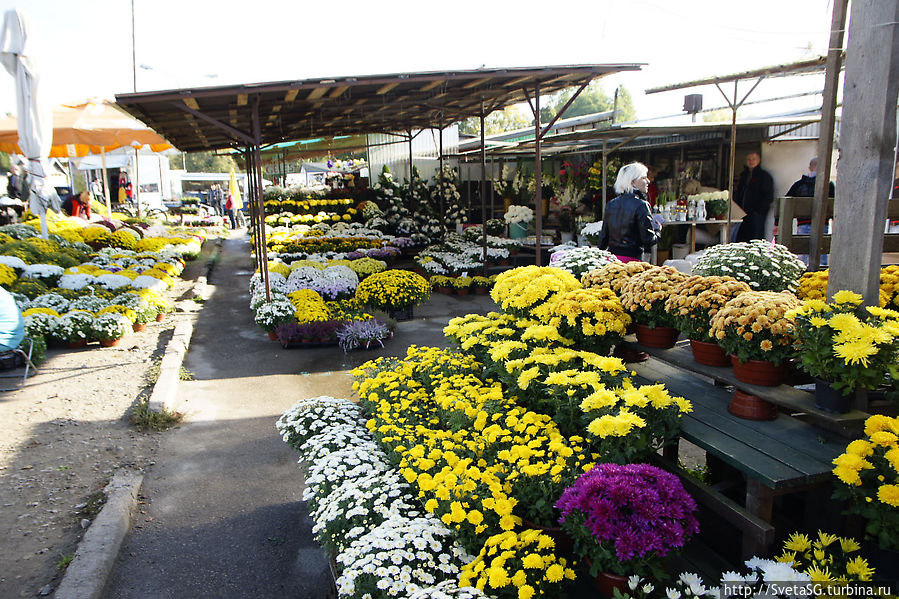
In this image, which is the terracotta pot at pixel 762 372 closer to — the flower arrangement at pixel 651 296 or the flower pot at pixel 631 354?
the flower arrangement at pixel 651 296

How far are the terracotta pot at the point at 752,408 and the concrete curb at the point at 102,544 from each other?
11.6 feet

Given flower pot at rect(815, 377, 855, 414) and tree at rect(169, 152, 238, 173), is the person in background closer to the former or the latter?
flower pot at rect(815, 377, 855, 414)

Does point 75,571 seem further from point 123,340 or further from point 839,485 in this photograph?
point 123,340

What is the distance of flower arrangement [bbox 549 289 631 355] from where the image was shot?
141 inches

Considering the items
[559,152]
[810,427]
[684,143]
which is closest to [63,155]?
[559,152]

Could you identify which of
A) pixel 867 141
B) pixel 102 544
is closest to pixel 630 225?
pixel 867 141

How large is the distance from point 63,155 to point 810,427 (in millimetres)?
22651

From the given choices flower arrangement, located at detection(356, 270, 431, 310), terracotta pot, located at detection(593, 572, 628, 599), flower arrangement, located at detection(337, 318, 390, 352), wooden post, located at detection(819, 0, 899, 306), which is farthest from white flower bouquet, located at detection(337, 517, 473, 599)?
flower arrangement, located at detection(356, 270, 431, 310)

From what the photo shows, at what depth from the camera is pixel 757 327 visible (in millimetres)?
2725

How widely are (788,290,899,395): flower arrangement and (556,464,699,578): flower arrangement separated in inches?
33.1

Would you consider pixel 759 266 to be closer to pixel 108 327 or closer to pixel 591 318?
pixel 591 318

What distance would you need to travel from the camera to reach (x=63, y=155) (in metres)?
19.2

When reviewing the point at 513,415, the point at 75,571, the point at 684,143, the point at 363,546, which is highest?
the point at 684,143

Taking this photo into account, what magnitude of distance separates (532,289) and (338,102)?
756 cm
